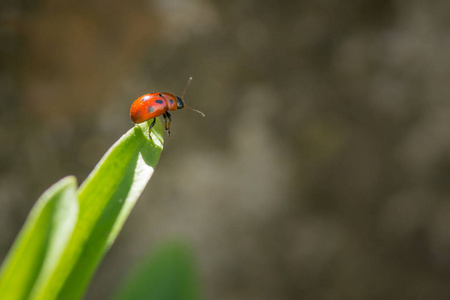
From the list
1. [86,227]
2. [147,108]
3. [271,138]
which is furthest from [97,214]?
[271,138]

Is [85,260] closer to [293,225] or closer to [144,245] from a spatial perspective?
[144,245]

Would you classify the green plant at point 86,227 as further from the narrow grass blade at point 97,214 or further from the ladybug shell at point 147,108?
the ladybug shell at point 147,108

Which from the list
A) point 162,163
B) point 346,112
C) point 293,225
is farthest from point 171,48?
point 293,225

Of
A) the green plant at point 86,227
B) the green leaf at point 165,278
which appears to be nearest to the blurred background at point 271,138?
the green leaf at point 165,278

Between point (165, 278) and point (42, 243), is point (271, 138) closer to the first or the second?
point (165, 278)

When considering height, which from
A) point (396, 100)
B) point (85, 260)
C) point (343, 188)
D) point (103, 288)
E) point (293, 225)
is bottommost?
point (85, 260)

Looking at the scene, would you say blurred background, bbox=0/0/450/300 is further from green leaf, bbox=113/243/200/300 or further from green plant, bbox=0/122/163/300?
green plant, bbox=0/122/163/300
